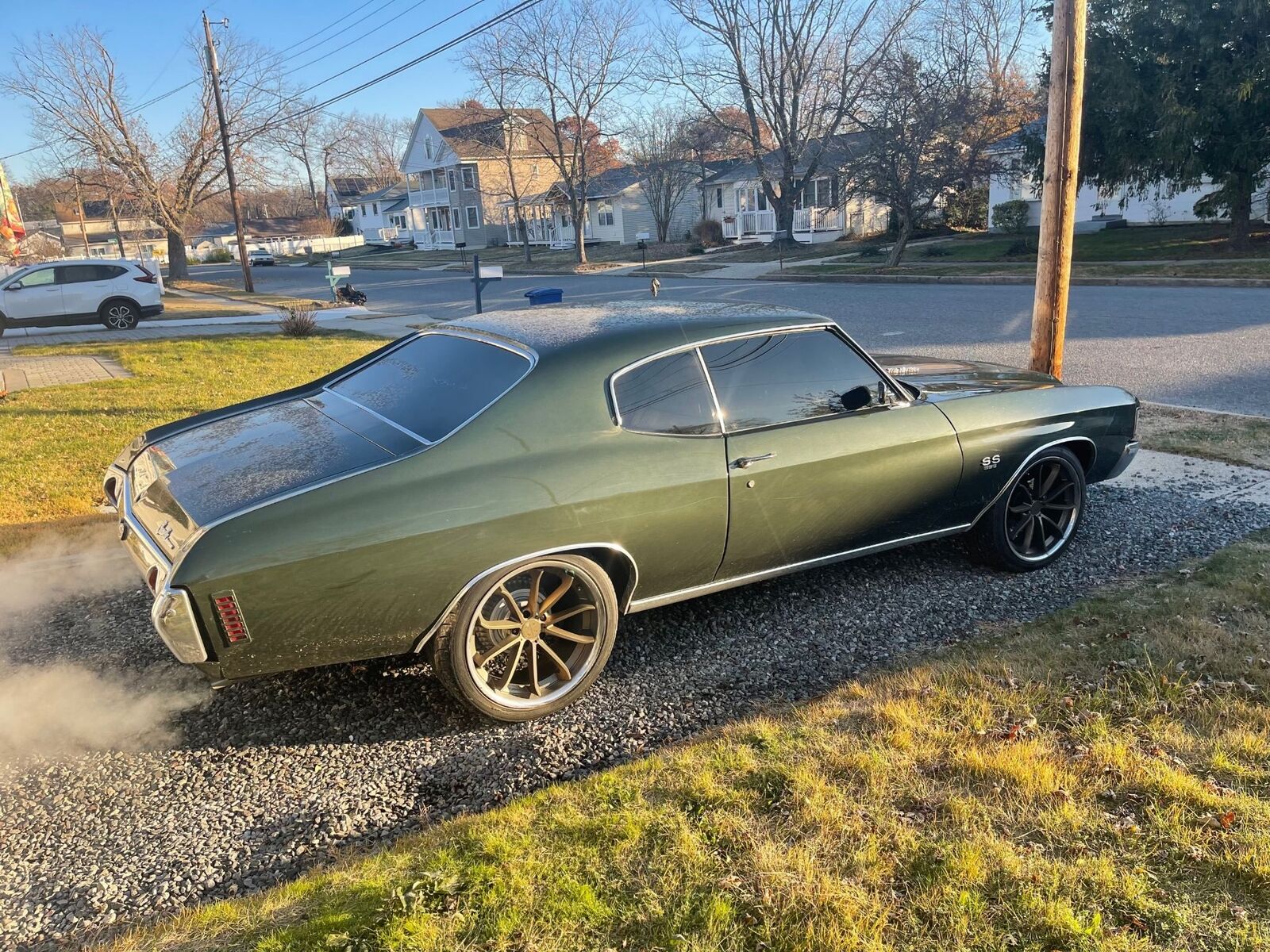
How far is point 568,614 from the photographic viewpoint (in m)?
3.27

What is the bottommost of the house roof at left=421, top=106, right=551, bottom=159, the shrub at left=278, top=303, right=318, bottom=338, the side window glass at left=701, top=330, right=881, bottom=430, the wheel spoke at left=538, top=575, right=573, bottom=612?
the wheel spoke at left=538, top=575, right=573, bottom=612

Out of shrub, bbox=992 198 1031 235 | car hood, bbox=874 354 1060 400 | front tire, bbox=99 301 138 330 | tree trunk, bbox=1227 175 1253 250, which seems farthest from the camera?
shrub, bbox=992 198 1031 235

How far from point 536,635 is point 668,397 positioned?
1.08m

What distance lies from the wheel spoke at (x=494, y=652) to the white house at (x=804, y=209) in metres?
35.8

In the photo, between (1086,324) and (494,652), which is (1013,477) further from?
(1086,324)

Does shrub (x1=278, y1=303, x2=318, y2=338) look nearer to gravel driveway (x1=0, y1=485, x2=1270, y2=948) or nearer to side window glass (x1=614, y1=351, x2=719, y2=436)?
gravel driveway (x1=0, y1=485, x2=1270, y2=948)

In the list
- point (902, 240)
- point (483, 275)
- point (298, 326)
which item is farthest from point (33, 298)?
point (902, 240)

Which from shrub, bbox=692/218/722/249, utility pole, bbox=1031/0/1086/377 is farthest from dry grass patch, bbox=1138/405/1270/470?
shrub, bbox=692/218/722/249

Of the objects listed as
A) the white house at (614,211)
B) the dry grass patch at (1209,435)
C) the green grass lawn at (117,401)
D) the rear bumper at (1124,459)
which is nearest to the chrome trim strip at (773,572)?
the rear bumper at (1124,459)

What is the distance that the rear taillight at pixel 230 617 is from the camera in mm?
2709

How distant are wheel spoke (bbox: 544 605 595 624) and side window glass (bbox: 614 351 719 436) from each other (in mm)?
714

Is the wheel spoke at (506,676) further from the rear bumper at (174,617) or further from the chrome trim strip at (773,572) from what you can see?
the rear bumper at (174,617)

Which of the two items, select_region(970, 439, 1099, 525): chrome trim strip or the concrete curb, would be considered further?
the concrete curb

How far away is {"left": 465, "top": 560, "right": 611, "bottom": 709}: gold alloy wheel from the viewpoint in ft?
10.4
